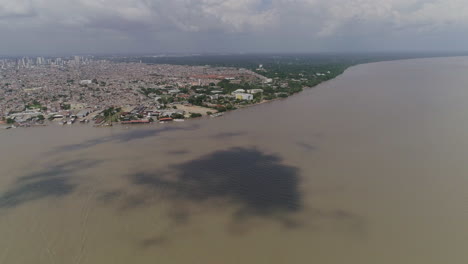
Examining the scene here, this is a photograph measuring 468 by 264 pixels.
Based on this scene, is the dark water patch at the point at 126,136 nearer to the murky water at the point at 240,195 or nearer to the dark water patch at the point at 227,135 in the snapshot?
the murky water at the point at 240,195

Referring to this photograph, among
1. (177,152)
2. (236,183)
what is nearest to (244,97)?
(177,152)

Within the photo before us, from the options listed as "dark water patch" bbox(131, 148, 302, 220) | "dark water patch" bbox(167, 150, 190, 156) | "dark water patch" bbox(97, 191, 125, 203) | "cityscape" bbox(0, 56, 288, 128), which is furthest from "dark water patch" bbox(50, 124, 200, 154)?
"dark water patch" bbox(97, 191, 125, 203)

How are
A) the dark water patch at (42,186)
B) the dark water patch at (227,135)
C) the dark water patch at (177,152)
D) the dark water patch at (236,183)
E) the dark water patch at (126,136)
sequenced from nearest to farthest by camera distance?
1. the dark water patch at (236,183)
2. the dark water patch at (42,186)
3. the dark water patch at (177,152)
4. the dark water patch at (126,136)
5. the dark water patch at (227,135)

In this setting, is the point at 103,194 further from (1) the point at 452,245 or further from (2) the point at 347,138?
(2) the point at 347,138

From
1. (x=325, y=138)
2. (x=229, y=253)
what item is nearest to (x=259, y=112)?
(x=325, y=138)

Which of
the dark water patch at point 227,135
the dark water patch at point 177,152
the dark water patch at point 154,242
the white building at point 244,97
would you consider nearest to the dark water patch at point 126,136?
the dark water patch at point 227,135

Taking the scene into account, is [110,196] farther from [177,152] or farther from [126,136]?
[126,136]
